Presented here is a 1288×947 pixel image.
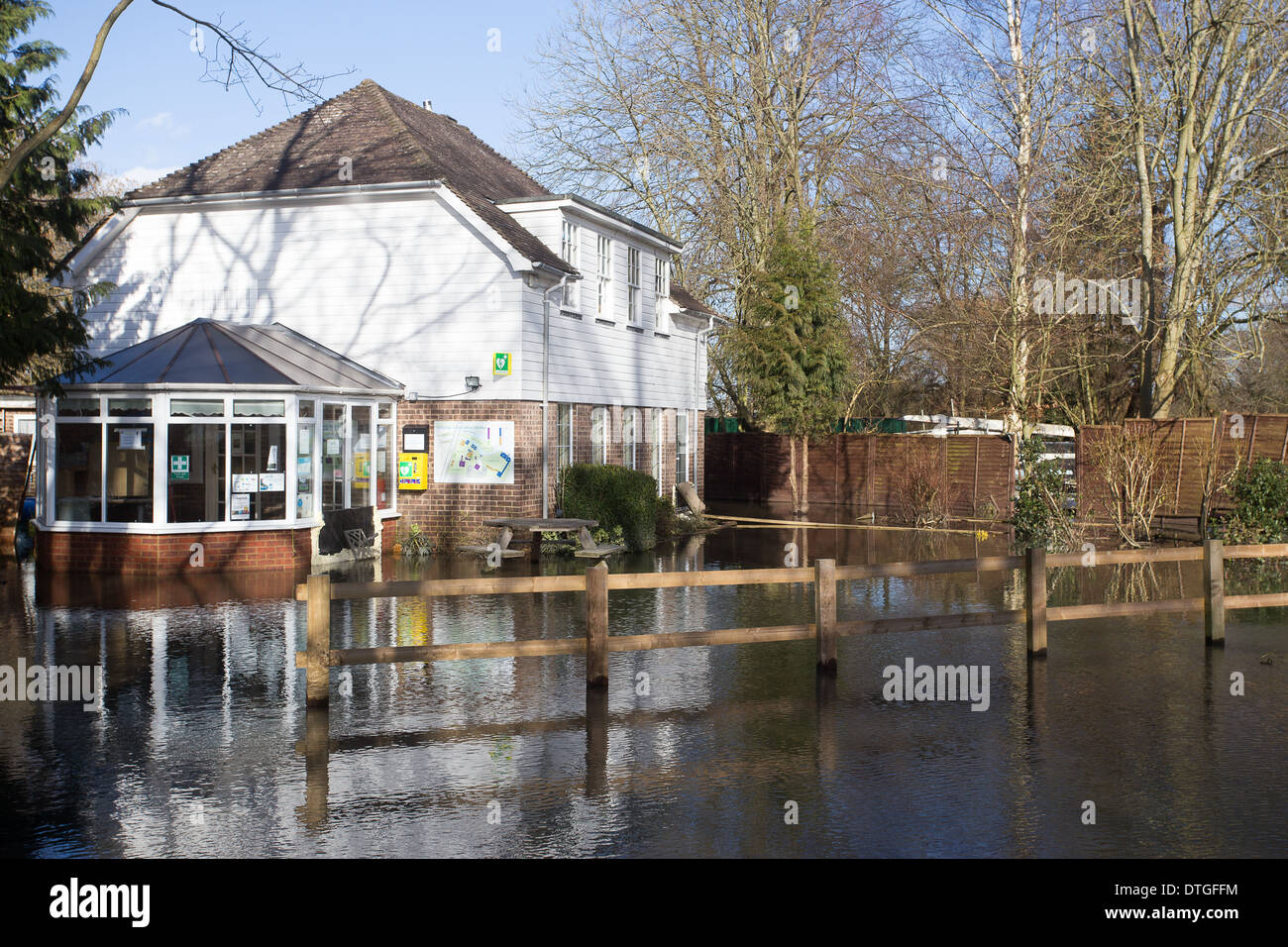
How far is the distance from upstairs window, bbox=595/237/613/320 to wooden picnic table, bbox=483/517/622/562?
5.72 meters

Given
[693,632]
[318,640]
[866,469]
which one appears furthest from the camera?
[866,469]

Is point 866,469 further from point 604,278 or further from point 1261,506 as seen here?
point 1261,506

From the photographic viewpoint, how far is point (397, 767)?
304 inches

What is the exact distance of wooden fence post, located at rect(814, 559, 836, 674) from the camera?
10.1 m

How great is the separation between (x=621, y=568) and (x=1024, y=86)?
643 inches

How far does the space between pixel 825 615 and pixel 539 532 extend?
11.6 meters

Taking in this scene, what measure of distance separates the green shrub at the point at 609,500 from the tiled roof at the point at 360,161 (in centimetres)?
379

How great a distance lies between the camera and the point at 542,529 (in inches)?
771

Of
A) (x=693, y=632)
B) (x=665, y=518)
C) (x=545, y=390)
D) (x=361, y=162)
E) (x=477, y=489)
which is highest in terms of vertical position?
(x=361, y=162)

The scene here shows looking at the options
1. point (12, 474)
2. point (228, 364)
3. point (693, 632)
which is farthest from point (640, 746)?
point (12, 474)

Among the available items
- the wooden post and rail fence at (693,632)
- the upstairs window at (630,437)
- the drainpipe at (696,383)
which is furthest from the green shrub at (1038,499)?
the drainpipe at (696,383)

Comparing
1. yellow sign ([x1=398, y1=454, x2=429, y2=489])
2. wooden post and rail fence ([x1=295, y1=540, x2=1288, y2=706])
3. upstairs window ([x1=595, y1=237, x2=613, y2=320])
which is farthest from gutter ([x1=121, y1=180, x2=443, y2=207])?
wooden post and rail fence ([x1=295, y1=540, x2=1288, y2=706])

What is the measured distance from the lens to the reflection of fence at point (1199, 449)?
79.0 ft

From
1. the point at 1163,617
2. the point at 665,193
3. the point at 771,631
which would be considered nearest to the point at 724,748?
the point at 771,631
